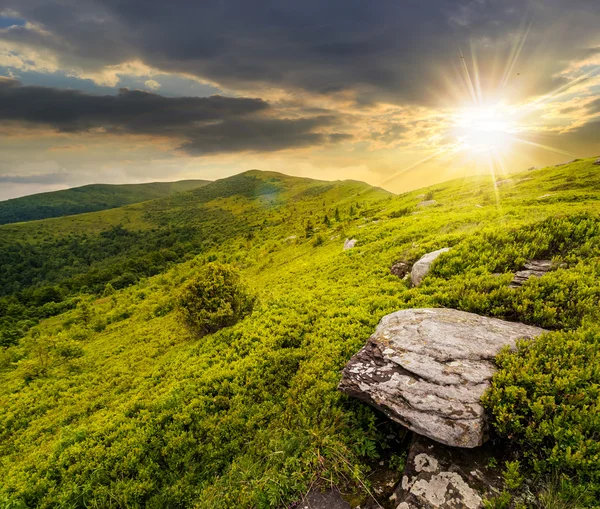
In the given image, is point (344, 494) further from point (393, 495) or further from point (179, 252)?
point (179, 252)

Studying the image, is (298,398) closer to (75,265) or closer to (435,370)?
(435,370)

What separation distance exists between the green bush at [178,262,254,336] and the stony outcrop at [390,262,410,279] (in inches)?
332

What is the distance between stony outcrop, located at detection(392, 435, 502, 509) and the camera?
5176 millimetres

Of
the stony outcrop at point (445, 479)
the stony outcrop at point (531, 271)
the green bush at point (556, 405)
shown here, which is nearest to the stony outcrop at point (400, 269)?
the stony outcrop at point (531, 271)

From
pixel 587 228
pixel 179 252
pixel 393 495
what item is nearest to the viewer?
pixel 393 495

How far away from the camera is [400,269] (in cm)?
1580

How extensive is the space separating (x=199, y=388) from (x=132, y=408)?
9.27 feet

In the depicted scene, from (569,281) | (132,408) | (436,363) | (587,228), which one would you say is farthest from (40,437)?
(587,228)

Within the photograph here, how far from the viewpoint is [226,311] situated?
15.0 metres

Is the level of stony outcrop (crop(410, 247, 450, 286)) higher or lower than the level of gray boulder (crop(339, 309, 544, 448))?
higher

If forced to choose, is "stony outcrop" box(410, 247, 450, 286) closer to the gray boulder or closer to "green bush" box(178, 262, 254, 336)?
the gray boulder

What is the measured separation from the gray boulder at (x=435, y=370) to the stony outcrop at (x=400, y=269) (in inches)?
250

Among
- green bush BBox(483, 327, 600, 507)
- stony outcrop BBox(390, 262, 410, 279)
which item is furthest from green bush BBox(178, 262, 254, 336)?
green bush BBox(483, 327, 600, 507)

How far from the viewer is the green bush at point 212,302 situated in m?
15.0
